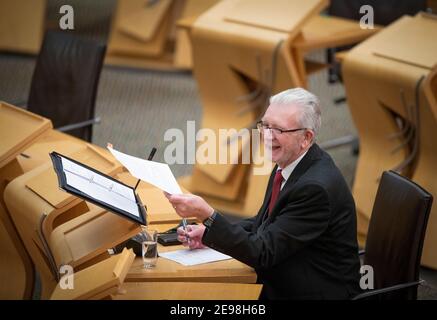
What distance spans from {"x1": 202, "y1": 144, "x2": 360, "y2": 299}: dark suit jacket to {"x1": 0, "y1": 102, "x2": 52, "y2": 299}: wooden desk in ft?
3.13

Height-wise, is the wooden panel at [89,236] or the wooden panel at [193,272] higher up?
the wooden panel at [89,236]

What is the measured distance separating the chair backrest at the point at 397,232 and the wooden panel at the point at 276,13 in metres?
1.92

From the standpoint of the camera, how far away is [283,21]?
4.84 m

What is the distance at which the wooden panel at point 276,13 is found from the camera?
4812 millimetres

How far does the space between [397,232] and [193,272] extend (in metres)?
0.70

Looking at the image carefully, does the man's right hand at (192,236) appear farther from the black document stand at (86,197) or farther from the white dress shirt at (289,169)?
the white dress shirt at (289,169)

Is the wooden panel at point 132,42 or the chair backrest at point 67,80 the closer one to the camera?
the chair backrest at point 67,80

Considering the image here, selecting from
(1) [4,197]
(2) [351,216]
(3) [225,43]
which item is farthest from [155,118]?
(2) [351,216]

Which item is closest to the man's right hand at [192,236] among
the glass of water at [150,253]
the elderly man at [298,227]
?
the elderly man at [298,227]

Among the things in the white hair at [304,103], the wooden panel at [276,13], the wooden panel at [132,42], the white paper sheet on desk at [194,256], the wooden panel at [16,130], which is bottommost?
the wooden panel at [132,42]

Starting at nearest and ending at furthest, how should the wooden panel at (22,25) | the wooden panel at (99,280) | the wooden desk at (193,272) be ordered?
the wooden panel at (99,280) → the wooden desk at (193,272) → the wooden panel at (22,25)

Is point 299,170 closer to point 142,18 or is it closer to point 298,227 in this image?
point 298,227

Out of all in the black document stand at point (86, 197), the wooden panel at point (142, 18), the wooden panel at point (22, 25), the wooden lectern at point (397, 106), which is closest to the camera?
the black document stand at point (86, 197)

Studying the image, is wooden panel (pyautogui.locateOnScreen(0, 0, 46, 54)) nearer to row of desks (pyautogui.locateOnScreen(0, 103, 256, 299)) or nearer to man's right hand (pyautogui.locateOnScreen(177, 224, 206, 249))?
row of desks (pyautogui.locateOnScreen(0, 103, 256, 299))
